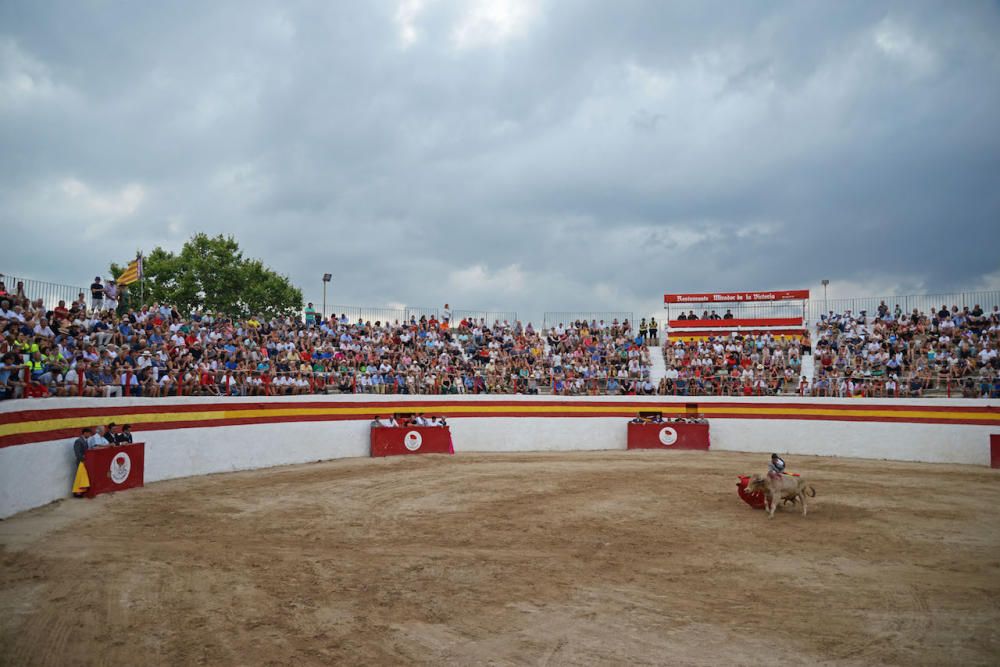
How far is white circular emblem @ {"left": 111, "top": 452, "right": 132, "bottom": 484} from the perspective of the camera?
16.6 meters

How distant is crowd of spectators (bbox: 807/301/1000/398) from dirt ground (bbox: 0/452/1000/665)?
10874mm

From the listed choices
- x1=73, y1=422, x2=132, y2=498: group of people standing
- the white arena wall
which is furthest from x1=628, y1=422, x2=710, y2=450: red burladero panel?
x1=73, y1=422, x2=132, y2=498: group of people standing

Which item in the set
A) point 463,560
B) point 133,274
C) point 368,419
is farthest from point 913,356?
point 133,274

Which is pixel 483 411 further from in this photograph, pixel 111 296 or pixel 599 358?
pixel 111 296

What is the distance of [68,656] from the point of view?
23.6 ft

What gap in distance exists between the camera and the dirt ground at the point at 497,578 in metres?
7.49

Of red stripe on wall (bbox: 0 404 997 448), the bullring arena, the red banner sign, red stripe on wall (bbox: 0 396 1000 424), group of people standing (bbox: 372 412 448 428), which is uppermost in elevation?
the red banner sign

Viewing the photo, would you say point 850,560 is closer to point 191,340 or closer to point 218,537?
point 218,537

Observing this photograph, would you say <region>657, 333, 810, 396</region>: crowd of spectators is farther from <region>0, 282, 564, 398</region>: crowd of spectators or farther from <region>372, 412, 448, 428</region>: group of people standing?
<region>372, 412, 448, 428</region>: group of people standing

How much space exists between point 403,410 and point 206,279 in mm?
32557

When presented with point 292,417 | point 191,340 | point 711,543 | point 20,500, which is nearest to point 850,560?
point 711,543

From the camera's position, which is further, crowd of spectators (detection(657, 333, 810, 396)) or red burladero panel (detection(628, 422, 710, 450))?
crowd of spectators (detection(657, 333, 810, 396))

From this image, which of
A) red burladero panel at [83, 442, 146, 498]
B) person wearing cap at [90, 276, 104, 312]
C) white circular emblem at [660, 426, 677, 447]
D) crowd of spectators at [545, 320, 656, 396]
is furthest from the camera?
crowd of spectators at [545, 320, 656, 396]

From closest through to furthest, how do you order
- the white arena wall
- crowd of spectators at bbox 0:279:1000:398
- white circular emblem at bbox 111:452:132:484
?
the white arena wall, white circular emblem at bbox 111:452:132:484, crowd of spectators at bbox 0:279:1000:398
